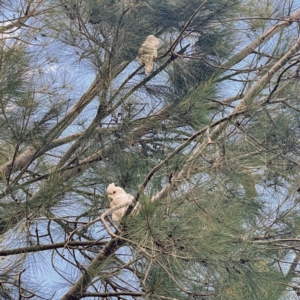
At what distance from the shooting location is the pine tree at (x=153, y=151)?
2.67ft

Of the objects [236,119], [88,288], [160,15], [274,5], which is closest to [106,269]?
[88,288]

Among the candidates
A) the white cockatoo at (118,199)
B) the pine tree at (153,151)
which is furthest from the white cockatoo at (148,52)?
the white cockatoo at (118,199)

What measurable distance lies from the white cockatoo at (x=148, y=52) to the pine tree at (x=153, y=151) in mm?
18

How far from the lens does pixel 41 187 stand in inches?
39.4

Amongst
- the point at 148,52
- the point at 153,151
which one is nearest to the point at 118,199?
the point at 153,151

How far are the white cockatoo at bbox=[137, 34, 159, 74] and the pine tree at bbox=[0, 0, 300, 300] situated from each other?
0.7 inches

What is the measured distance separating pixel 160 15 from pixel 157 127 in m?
0.29

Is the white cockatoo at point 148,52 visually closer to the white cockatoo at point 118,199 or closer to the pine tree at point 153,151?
the pine tree at point 153,151

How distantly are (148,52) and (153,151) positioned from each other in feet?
0.79

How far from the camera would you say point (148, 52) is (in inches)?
46.4

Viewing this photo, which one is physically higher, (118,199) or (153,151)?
(153,151)

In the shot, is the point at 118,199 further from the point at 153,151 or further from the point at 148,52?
the point at 148,52

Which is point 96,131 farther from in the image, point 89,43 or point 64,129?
point 89,43

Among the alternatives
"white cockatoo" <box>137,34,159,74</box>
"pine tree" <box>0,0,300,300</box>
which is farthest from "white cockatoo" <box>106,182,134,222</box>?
"white cockatoo" <box>137,34,159,74</box>
